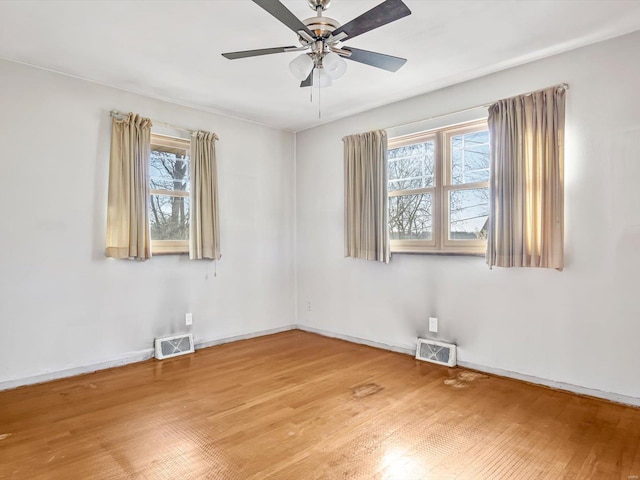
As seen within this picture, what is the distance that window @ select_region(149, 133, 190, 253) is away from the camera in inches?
157

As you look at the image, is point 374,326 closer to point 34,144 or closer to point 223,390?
point 223,390

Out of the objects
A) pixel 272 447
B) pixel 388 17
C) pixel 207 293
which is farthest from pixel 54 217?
pixel 388 17

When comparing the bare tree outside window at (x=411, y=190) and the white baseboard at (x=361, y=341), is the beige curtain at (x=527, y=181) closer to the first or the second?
the bare tree outside window at (x=411, y=190)

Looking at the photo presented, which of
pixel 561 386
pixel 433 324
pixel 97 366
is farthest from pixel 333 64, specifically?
pixel 97 366

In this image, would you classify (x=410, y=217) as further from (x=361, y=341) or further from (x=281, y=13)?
(x=281, y=13)

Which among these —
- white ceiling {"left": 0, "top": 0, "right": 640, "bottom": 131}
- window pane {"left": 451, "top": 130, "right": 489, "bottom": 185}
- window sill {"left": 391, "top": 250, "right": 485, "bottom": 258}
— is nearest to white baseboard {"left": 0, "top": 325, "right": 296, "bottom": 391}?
window sill {"left": 391, "top": 250, "right": 485, "bottom": 258}

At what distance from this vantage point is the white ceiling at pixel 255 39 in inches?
96.1

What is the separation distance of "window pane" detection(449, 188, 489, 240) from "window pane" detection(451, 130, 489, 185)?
119 mm

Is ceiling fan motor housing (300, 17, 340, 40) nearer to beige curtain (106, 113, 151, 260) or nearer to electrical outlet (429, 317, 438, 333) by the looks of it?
beige curtain (106, 113, 151, 260)

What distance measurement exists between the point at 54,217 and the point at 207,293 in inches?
65.0

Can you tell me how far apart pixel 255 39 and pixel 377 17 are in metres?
1.16

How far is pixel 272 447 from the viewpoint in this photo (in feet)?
7.22

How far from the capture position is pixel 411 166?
4066mm

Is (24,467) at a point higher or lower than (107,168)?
lower
